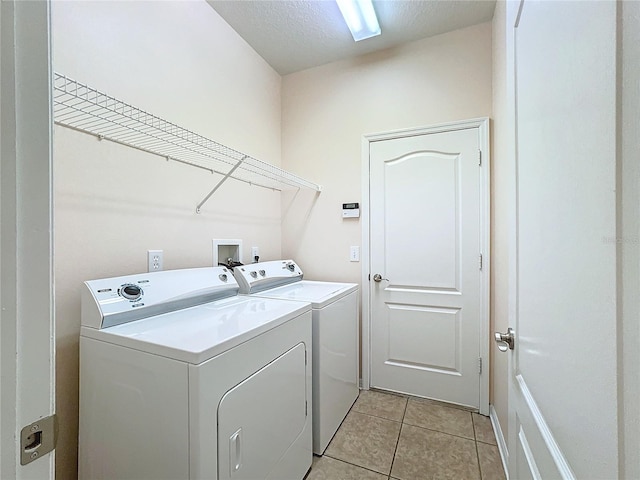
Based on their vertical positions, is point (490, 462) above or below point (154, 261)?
below

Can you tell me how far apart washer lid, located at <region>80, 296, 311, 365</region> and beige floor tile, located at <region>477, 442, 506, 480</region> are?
1.35 metres

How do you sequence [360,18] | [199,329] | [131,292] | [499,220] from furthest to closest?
1. [360,18]
2. [499,220]
3. [131,292]
4. [199,329]

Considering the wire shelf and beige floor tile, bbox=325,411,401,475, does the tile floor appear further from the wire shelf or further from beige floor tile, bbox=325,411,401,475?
the wire shelf

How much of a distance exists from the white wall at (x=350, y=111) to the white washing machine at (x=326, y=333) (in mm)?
441

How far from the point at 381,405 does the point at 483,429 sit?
0.69 metres

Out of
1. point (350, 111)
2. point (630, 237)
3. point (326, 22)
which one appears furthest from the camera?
point (350, 111)

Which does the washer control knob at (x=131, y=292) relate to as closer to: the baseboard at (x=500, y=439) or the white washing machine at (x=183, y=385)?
the white washing machine at (x=183, y=385)

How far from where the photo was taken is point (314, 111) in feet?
8.55

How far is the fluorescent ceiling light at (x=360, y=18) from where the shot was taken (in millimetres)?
1793

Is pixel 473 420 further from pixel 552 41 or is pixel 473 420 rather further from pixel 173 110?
pixel 173 110

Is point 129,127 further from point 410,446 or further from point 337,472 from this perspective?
point 410,446

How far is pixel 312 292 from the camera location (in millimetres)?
1901

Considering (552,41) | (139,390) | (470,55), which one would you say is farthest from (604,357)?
(470,55)

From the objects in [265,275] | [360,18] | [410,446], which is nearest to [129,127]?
[265,275]
